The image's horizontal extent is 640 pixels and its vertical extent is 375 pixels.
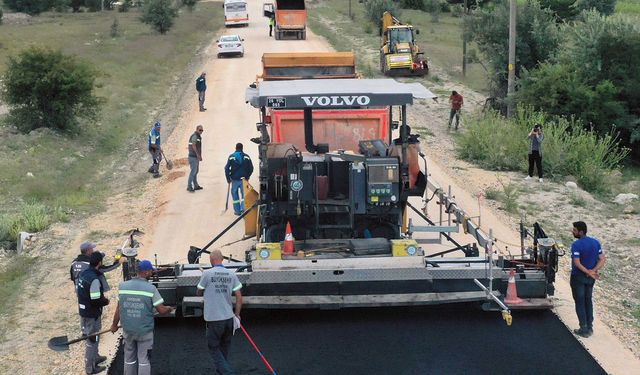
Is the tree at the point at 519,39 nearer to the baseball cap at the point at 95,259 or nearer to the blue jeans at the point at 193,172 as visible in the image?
the blue jeans at the point at 193,172

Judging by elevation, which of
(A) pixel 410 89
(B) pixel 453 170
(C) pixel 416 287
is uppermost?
(A) pixel 410 89

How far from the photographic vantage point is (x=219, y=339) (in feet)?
30.7

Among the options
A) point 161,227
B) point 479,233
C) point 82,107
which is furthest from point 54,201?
point 479,233

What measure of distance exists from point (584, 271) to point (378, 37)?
42.8m

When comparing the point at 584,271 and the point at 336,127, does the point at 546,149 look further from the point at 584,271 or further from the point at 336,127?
the point at 584,271

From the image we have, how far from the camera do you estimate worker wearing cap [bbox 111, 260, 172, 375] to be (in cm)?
901

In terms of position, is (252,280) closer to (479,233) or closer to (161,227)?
(479,233)

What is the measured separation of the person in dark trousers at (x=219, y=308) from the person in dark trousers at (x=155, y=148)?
1218 centimetres

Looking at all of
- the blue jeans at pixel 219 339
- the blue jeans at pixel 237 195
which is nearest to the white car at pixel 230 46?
the blue jeans at pixel 237 195

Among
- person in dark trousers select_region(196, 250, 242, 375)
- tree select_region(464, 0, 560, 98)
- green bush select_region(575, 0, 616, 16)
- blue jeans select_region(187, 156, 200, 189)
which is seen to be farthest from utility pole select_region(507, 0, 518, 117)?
green bush select_region(575, 0, 616, 16)

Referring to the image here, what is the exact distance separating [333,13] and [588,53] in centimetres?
4354

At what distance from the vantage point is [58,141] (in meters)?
26.0

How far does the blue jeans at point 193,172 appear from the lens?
19.1m

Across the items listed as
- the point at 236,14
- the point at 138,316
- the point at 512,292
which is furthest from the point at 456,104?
the point at 236,14
